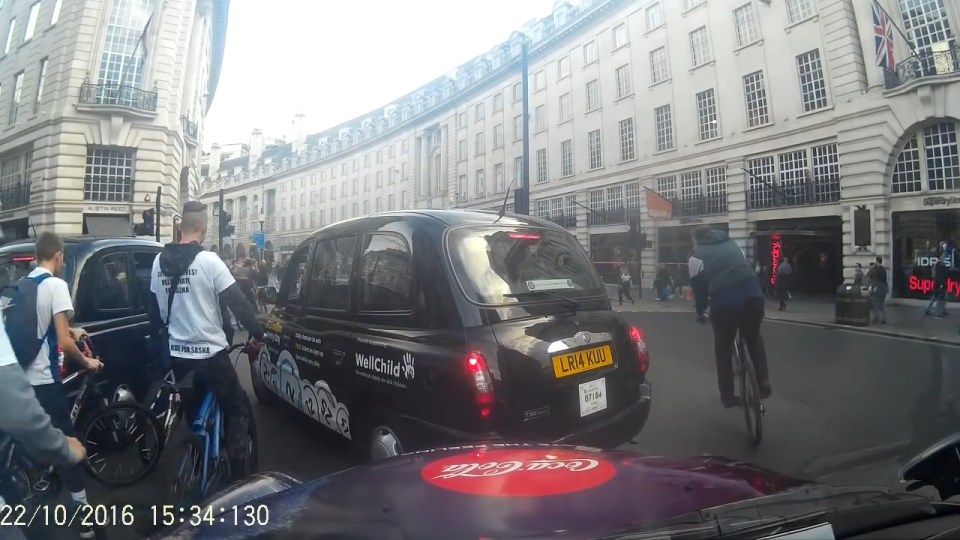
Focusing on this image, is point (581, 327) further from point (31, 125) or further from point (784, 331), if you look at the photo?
point (31, 125)

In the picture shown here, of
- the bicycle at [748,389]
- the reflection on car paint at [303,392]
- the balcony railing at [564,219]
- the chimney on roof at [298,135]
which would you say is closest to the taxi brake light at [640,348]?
the bicycle at [748,389]

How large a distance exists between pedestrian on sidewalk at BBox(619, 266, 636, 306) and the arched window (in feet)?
3.28

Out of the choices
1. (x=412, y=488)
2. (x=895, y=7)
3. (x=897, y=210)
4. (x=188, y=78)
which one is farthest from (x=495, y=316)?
(x=188, y=78)

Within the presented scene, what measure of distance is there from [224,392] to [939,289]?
319 cm

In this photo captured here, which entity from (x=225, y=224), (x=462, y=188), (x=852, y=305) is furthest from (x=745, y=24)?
(x=225, y=224)

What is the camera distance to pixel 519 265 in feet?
7.49

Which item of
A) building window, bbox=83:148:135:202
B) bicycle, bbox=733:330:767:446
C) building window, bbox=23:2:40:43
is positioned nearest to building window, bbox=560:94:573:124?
bicycle, bbox=733:330:767:446

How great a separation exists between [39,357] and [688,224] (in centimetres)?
294

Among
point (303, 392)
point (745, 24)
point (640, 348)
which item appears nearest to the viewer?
point (745, 24)

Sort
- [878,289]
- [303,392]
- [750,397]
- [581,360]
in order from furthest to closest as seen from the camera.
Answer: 1. [303,392]
2. [581,360]
3. [750,397]
4. [878,289]

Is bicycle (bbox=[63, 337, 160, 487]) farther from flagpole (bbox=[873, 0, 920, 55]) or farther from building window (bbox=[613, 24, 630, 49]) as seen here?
flagpole (bbox=[873, 0, 920, 55])

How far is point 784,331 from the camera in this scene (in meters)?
1.86

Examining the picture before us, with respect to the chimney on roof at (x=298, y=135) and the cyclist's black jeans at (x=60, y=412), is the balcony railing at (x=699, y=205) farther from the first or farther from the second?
the cyclist's black jeans at (x=60, y=412)

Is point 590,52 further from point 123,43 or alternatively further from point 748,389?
point 123,43
